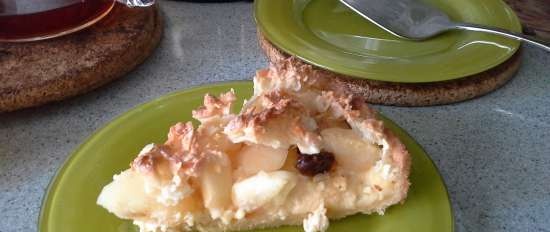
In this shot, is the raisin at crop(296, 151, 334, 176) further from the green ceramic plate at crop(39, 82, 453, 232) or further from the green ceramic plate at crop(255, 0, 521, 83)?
the green ceramic plate at crop(255, 0, 521, 83)

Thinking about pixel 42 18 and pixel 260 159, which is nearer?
pixel 260 159

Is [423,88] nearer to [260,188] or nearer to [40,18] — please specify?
[260,188]

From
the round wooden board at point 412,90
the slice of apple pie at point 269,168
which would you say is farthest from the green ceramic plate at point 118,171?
the round wooden board at point 412,90

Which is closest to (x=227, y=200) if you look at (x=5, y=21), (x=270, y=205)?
(x=270, y=205)

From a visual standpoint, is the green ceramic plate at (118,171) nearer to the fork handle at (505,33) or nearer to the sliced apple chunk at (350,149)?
the sliced apple chunk at (350,149)

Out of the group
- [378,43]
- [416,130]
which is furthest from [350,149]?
[378,43]

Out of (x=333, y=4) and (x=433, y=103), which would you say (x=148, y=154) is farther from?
(x=333, y=4)
